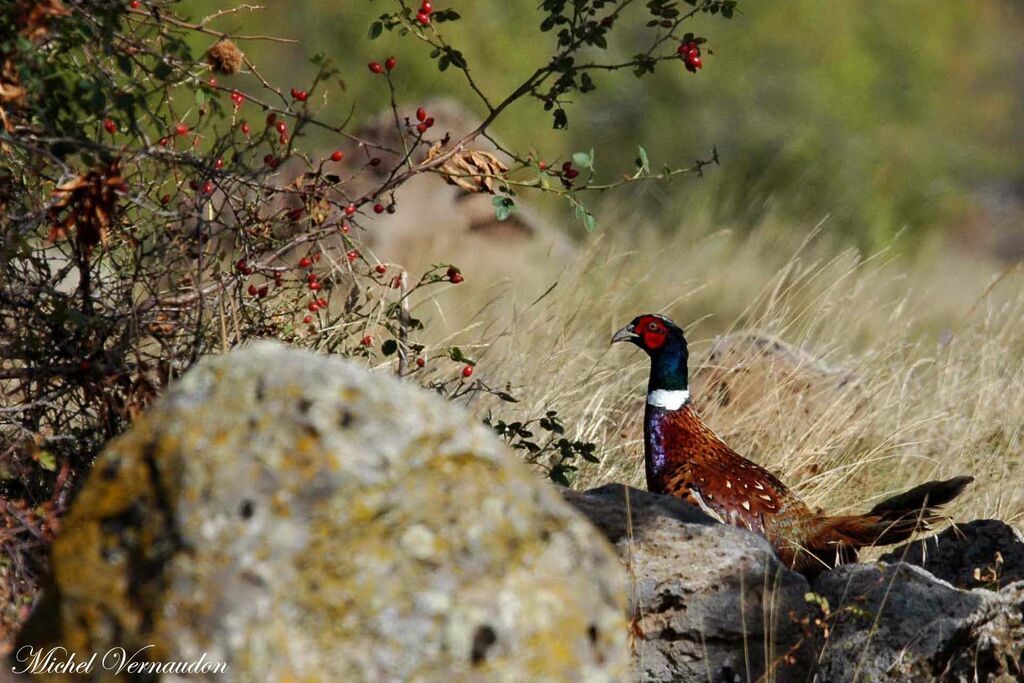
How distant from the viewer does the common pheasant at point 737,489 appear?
4.26 meters

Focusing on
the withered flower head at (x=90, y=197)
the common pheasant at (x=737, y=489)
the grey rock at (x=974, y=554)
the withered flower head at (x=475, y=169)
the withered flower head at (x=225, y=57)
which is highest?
the withered flower head at (x=225, y=57)

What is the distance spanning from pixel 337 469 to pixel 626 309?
583cm

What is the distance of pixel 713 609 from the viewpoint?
3457mm

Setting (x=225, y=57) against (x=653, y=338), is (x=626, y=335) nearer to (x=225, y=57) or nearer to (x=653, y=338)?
(x=653, y=338)

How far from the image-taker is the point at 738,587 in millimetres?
3459

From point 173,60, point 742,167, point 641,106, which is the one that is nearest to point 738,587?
point 173,60

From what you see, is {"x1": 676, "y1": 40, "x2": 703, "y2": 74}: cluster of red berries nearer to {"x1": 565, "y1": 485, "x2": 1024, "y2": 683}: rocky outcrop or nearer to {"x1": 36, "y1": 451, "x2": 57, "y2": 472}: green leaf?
{"x1": 565, "y1": 485, "x2": 1024, "y2": 683}: rocky outcrop

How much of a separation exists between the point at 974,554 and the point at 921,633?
2.45 ft

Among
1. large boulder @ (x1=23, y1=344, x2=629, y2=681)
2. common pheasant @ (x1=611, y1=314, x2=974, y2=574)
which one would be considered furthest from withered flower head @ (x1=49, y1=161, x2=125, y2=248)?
common pheasant @ (x1=611, y1=314, x2=974, y2=574)

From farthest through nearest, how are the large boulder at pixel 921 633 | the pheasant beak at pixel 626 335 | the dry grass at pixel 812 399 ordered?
the dry grass at pixel 812 399, the pheasant beak at pixel 626 335, the large boulder at pixel 921 633

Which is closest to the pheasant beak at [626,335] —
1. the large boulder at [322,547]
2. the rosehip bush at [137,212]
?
the rosehip bush at [137,212]

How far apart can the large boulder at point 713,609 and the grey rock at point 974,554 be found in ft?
2.02

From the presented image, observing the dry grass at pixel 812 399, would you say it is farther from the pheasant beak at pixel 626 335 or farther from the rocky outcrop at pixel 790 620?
the rocky outcrop at pixel 790 620
